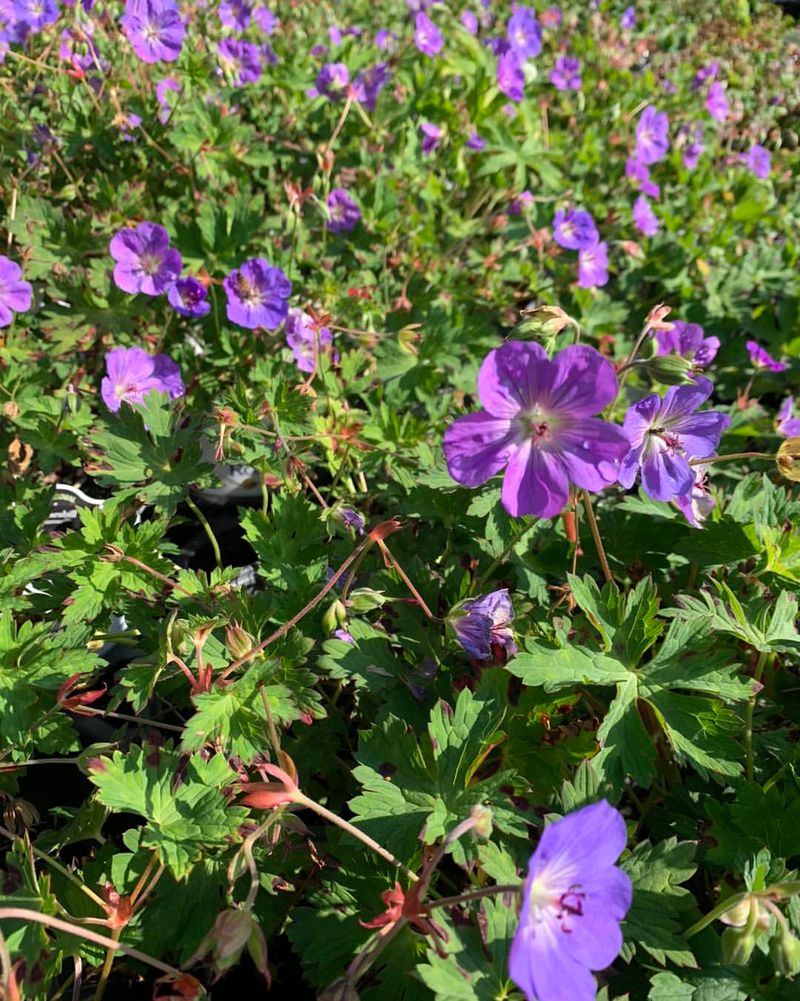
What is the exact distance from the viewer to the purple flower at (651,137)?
12.5 ft

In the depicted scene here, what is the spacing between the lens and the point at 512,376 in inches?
46.2

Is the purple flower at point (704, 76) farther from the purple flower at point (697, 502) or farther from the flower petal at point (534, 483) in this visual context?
the flower petal at point (534, 483)

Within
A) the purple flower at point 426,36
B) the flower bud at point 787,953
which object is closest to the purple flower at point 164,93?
the purple flower at point 426,36

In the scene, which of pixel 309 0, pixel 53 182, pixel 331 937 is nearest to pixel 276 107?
pixel 53 182

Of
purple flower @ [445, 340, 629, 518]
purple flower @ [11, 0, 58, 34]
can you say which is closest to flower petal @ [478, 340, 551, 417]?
purple flower @ [445, 340, 629, 518]

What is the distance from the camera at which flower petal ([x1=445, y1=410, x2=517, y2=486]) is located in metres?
1.18

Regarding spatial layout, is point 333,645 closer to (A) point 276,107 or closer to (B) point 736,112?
(A) point 276,107

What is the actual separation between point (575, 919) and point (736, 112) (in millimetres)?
5072

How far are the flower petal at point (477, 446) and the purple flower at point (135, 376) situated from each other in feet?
3.82

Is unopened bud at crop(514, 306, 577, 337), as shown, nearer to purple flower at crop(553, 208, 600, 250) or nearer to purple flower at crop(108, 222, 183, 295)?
purple flower at crop(108, 222, 183, 295)

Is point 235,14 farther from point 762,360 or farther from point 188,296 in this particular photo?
point 762,360

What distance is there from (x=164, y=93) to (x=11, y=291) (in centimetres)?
99

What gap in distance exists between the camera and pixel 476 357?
2633 mm

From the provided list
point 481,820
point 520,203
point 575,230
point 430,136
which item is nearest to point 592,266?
point 575,230
